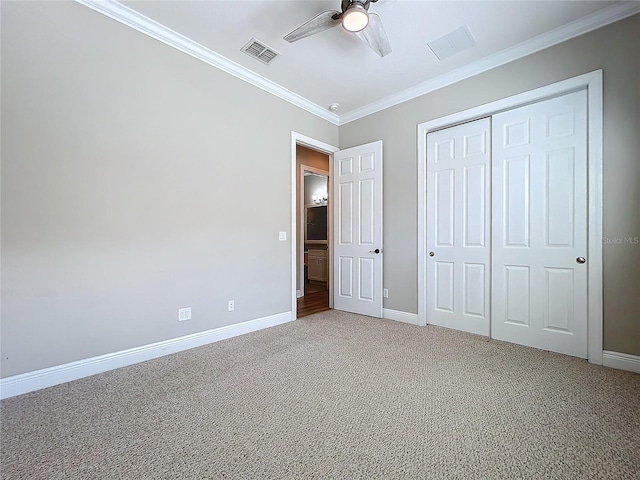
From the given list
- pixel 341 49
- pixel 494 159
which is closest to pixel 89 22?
pixel 341 49

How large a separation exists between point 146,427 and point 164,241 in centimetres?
148

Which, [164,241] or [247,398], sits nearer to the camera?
[247,398]

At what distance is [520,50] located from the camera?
2658mm

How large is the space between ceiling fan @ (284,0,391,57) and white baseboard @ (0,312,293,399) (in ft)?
9.10

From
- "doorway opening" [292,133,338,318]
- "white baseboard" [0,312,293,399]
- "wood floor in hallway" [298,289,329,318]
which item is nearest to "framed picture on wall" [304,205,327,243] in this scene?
"doorway opening" [292,133,338,318]

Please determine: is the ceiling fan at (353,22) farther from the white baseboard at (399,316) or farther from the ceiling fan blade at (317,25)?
the white baseboard at (399,316)

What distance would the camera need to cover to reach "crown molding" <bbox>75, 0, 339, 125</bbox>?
7.18ft

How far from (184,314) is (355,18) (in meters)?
2.81

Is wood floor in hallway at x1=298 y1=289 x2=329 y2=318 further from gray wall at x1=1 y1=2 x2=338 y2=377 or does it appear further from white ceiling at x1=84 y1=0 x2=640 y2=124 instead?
white ceiling at x1=84 y1=0 x2=640 y2=124

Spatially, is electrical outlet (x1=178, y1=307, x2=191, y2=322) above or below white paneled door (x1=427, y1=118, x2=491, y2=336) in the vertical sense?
below

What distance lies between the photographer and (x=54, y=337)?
6.54 feet

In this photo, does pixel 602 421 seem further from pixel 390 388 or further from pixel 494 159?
pixel 494 159

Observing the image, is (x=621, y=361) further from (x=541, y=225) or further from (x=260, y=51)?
(x=260, y=51)

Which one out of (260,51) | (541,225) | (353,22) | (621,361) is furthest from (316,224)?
(621,361)
